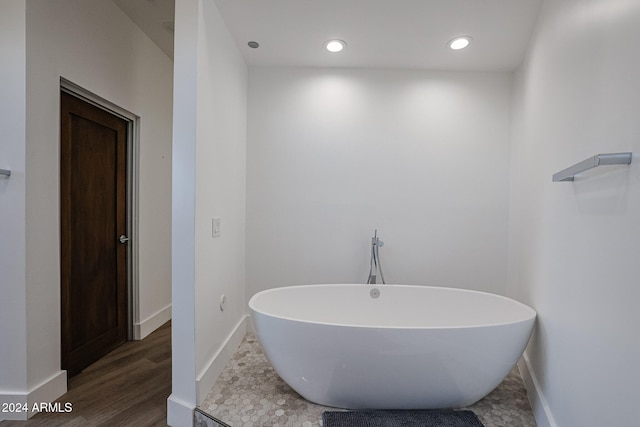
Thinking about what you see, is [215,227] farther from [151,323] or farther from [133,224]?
[151,323]

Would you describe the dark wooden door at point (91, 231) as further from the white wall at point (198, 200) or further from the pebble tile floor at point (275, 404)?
the pebble tile floor at point (275, 404)

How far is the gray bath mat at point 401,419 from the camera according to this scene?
155 centimetres

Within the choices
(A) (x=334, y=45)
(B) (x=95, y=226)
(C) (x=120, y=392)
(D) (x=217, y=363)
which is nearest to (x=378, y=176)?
(A) (x=334, y=45)

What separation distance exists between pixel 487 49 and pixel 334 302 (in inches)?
86.6

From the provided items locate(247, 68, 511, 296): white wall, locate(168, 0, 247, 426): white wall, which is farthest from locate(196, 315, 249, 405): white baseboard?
locate(247, 68, 511, 296): white wall

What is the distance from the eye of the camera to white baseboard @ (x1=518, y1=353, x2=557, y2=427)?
1493mm

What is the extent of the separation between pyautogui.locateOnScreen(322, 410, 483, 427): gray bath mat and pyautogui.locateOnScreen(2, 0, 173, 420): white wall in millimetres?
1707

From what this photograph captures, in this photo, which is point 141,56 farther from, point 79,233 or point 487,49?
point 487,49

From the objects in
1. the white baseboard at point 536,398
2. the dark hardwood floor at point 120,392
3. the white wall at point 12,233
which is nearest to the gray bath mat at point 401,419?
the white baseboard at point 536,398

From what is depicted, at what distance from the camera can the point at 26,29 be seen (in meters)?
1.73

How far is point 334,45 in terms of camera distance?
2.31 m

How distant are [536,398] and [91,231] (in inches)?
121

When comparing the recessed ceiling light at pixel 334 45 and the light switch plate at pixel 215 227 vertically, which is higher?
the recessed ceiling light at pixel 334 45

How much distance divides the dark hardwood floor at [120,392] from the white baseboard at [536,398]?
194cm
